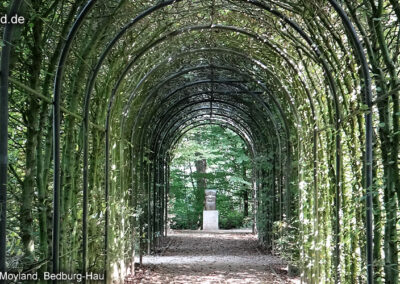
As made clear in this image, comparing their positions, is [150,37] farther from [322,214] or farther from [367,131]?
[367,131]

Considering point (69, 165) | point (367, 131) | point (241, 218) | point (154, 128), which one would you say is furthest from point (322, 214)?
point (241, 218)

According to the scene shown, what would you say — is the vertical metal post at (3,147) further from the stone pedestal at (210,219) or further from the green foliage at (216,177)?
the stone pedestal at (210,219)

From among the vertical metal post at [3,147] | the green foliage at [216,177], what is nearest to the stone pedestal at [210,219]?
the green foliage at [216,177]

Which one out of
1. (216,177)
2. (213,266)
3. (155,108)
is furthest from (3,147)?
(216,177)

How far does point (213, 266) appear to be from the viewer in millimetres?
9867

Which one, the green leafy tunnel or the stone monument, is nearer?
the green leafy tunnel

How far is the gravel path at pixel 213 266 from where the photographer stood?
27.3 ft

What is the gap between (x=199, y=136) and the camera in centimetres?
2391

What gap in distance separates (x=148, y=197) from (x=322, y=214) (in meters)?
5.56

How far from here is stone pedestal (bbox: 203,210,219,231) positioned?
853 inches

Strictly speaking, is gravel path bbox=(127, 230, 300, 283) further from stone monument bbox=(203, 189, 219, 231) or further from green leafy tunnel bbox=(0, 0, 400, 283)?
stone monument bbox=(203, 189, 219, 231)

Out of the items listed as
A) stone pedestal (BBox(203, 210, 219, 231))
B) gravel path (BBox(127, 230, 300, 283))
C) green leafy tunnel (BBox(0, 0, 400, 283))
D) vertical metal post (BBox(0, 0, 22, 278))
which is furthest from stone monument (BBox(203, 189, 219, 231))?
vertical metal post (BBox(0, 0, 22, 278))

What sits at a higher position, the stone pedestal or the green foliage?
the green foliage

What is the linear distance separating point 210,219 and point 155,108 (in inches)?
451
